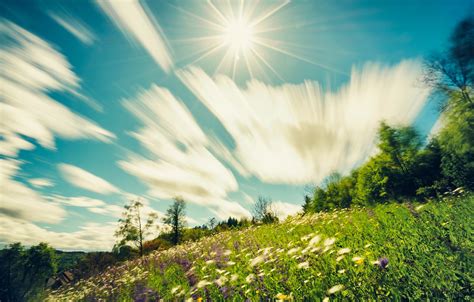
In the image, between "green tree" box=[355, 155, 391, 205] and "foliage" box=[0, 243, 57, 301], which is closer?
"foliage" box=[0, 243, 57, 301]

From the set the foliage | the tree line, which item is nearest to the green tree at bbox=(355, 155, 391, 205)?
the tree line

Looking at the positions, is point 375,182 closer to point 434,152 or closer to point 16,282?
point 434,152

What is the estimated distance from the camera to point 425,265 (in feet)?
9.76

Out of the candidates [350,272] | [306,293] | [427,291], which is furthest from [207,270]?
[427,291]

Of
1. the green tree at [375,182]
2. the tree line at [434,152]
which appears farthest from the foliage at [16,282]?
the green tree at [375,182]

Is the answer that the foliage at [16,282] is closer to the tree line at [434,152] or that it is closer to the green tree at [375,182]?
the tree line at [434,152]

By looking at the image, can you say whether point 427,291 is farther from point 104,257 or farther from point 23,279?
point 104,257

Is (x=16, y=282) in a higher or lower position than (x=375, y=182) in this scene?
lower

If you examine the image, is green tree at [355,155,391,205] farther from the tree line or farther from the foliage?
the foliage

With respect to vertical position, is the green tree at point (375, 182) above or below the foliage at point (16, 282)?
above

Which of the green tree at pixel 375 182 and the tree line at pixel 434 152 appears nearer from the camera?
the tree line at pixel 434 152

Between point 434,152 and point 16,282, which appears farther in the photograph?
point 434,152

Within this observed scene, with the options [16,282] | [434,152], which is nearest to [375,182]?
Result: [434,152]

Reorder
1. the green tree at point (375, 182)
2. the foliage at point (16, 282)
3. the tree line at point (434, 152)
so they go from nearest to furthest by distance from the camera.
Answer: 1. the foliage at point (16, 282)
2. the tree line at point (434, 152)
3. the green tree at point (375, 182)
